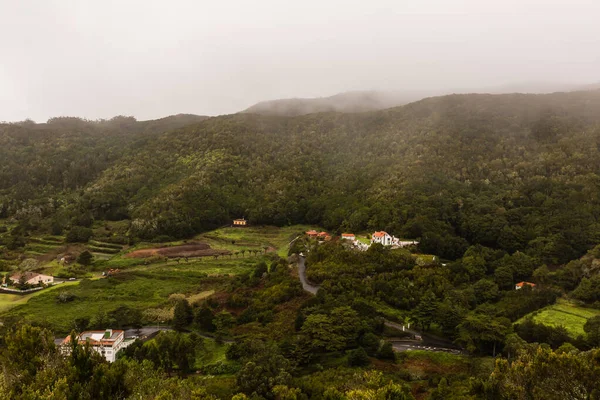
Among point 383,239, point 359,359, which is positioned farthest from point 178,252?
point 359,359

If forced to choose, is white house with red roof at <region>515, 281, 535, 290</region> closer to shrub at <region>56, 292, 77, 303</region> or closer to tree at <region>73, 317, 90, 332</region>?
tree at <region>73, 317, 90, 332</region>

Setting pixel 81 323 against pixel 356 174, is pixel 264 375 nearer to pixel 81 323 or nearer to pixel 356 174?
→ pixel 81 323

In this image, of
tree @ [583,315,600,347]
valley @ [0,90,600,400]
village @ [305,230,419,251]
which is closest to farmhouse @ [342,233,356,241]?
village @ [305,230,419,251]

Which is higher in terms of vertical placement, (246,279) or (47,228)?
(47,228)

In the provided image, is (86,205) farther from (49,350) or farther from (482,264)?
(482,264)

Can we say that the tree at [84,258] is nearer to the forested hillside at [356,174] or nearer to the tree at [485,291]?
the forested hillside at [356,174]

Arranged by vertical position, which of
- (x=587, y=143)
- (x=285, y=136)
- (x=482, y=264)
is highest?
(x=285, y=136)

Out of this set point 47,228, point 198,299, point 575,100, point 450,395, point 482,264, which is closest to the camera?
point 450,395

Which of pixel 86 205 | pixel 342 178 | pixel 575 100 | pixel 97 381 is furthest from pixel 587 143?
pixel 86 205
